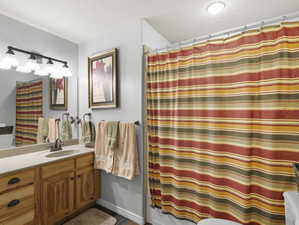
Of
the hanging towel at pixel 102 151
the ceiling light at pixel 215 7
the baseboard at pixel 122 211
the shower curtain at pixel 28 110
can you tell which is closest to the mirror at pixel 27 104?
the shower curtain at pixel 28 110

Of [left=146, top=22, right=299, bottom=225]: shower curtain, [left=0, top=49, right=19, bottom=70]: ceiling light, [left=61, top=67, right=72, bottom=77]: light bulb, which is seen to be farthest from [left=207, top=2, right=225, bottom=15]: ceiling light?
[left=0, top=49, right=19, bottom=70]: ceiling light

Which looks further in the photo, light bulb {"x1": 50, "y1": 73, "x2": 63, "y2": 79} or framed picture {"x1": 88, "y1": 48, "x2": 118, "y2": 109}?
light bulb {"x1": 50, "y1": 73, "x2": 63, "y2": 79}

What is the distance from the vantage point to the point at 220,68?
1309 millimetres

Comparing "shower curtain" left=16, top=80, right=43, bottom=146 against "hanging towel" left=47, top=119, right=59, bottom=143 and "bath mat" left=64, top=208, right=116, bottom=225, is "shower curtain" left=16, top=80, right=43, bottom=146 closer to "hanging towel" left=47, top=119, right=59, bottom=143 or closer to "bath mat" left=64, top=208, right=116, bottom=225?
"hanging towel" left=47, top=119, right=59, bottom=143

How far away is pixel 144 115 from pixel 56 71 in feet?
4.69

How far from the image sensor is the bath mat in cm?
174

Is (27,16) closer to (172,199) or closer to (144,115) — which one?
(144,115)

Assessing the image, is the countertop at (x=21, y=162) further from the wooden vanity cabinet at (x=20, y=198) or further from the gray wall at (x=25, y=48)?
the gray wall at (x=25, y=48)

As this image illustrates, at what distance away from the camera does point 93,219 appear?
5.94 ft

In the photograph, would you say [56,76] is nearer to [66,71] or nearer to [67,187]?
[66,71]

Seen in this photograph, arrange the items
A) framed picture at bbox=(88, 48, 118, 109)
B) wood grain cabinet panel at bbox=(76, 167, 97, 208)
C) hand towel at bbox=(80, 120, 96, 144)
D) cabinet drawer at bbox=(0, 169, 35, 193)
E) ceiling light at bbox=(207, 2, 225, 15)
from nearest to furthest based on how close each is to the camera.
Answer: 1. cabinet drawer at bbox=(0, 169, 35, 193)
2. ceiling light at bbox=(207, 2, 225, 15)
3. wood grain cabinet panel at bbox=(76, 167, 97, 208)
4. framed picture at bbox=(88, 48, 118, 109)
5. hand towel at bbox=(80, 120, 96, 144)

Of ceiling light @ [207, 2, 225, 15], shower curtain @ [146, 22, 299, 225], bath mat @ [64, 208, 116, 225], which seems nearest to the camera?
shower curtain @ [146, 22, 299, 225]

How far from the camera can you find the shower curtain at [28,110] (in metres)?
1.79

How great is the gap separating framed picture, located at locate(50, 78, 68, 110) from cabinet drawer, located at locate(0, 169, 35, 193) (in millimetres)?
1028
